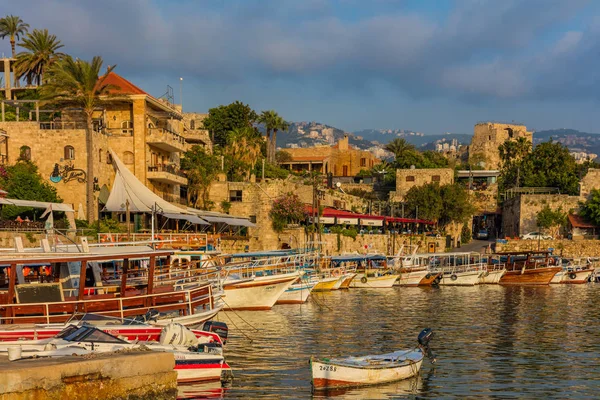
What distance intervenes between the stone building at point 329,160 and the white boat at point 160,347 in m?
91.6

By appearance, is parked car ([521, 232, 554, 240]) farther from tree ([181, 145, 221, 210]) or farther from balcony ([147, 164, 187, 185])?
balcony ([147, 164, 187, 185])

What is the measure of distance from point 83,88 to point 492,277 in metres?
34.4

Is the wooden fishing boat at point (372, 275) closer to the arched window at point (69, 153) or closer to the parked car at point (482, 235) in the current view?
the arched window at point (69, 153)

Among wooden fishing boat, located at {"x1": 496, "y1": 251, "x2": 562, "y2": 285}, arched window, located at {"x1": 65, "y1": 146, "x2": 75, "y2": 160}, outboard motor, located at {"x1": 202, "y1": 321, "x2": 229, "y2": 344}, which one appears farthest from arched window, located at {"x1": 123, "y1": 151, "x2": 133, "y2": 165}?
outboard motor, located at {"x1": 202, "y1": 321, "x2": 229, "y2": 344}

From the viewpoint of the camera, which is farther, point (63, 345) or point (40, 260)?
point (40, 260)

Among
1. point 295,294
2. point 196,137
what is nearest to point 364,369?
point 295,294

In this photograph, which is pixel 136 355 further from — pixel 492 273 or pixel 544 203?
pixel 544 203

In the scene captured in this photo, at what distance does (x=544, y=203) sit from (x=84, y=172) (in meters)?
50.3

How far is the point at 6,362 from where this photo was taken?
15812 mm

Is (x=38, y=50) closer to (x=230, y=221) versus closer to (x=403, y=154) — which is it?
(x=230, y=221)

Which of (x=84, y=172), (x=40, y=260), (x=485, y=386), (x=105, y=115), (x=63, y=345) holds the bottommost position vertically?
(x=485, y=386)

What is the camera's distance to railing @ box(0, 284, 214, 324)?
879 inches

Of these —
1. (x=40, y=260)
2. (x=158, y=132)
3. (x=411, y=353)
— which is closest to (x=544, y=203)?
(x=158, y=132)

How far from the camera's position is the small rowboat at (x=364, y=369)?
20047 mm
